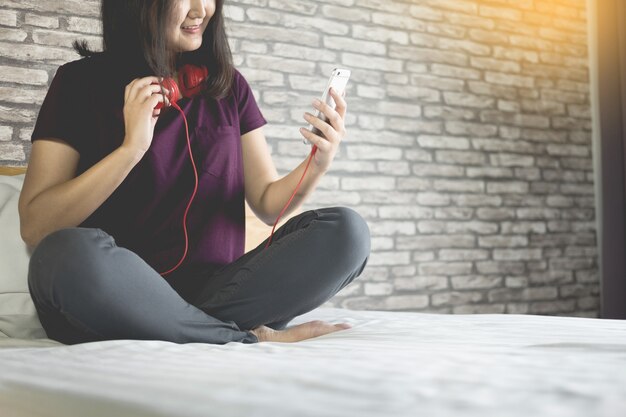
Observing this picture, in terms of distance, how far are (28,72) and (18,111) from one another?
12 cm

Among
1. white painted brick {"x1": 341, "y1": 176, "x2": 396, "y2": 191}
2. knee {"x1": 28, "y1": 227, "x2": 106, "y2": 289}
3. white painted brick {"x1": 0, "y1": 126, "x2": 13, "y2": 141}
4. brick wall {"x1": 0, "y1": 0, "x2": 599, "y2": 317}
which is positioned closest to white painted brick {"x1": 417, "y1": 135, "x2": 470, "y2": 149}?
brick wall {"x1": 0, "y1": 0, "x2": 599, "y2": 317}

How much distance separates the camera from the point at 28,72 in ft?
7.72

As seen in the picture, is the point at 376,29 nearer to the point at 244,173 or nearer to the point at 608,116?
the point at 608,116

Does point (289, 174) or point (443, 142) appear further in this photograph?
point (443, 142)

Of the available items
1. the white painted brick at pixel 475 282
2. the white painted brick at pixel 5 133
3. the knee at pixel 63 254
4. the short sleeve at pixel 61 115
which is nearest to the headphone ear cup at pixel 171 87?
the short sleeve at pixel 61 115

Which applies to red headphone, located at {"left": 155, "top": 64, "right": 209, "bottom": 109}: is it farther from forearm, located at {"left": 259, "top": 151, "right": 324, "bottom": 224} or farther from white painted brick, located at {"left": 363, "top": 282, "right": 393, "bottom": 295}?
white painted brick, located at {"left": 363, "top": 282, "right": 393, "bottom": 295}

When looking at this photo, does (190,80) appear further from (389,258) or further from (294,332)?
(389,258)

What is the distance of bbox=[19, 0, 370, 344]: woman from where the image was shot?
1.20 metres

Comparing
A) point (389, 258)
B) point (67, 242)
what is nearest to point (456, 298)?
point (389, 258)

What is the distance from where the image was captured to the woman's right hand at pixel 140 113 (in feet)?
4.44

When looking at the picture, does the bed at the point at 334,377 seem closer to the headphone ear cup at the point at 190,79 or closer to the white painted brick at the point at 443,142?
the headphone ear cup at the point at 190,79

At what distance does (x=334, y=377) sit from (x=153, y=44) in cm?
104

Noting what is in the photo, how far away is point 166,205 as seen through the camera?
151cm

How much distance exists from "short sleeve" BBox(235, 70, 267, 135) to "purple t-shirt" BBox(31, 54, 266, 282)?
0.36ft
